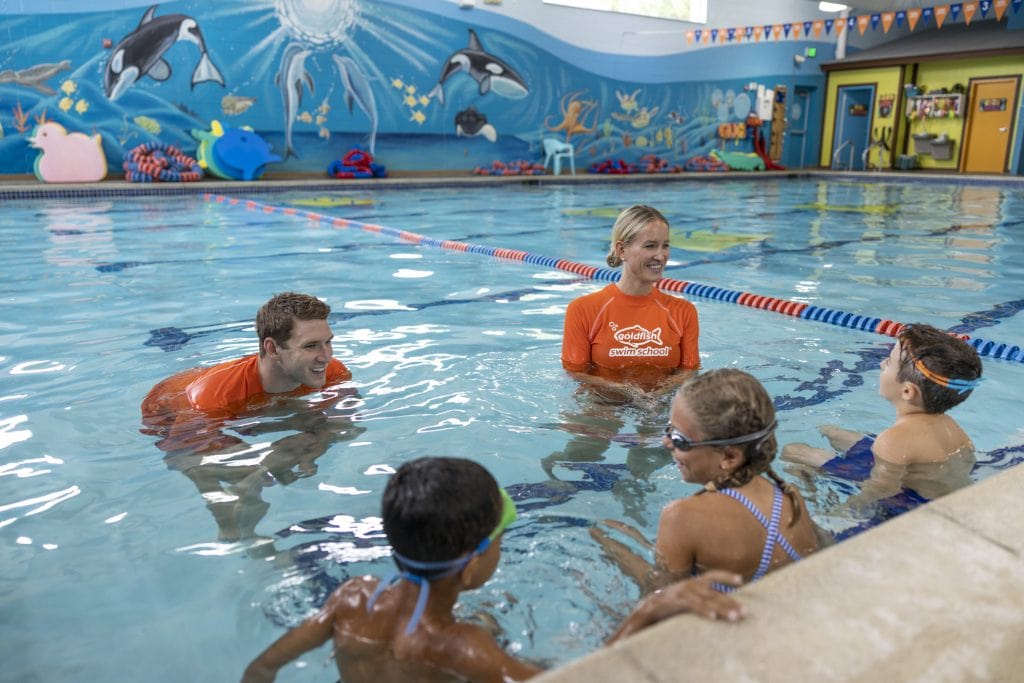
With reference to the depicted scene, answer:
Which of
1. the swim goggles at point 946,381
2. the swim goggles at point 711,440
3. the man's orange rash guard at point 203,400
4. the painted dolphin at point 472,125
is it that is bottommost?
the man's orange rash guard at point 203,400

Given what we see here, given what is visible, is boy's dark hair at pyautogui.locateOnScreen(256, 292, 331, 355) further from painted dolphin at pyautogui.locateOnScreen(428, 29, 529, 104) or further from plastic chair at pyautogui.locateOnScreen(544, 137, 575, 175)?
plastic chair at pyautogui.locateOnScreen(544, 137, 575, 175)

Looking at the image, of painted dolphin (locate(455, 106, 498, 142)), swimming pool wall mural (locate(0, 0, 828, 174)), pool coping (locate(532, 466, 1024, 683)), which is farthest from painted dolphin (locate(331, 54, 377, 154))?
pool coping (locate(532, 466, 1024, 683))

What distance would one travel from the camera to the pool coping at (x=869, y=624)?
1.32m

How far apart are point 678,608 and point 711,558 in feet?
Result: 1.88

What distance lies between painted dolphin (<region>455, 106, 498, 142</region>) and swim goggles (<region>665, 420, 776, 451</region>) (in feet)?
60.2


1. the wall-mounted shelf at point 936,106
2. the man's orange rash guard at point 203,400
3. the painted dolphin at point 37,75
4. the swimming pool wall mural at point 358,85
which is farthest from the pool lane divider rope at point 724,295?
the wall-mounted shelf at point 936,106

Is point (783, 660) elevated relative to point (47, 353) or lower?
elevated

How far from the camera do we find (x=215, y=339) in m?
5.21

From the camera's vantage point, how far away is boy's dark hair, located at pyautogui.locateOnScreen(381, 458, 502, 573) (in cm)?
158

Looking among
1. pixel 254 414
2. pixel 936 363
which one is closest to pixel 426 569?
pixel 936 363

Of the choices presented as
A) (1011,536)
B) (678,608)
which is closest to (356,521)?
(678,608)

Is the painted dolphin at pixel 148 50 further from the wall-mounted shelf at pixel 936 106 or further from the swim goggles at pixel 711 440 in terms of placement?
the wall-mounted shelf at pixel 936 106

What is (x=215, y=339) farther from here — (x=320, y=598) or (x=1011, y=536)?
(x=1011, y=536)

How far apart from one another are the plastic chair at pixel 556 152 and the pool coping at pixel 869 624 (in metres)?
19.4
